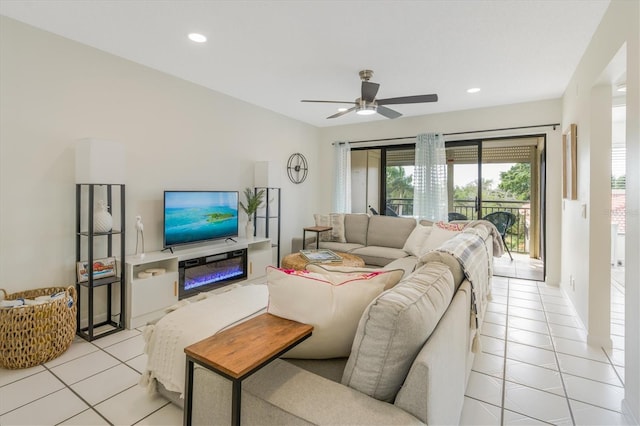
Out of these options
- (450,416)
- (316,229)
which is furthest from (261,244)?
(450,416)

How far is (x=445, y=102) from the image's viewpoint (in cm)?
455

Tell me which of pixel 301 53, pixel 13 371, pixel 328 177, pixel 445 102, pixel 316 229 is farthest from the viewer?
pixel 328 177

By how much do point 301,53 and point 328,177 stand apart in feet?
11.0

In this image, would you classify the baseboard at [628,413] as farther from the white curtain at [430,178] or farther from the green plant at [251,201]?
the green plant at [251,201]

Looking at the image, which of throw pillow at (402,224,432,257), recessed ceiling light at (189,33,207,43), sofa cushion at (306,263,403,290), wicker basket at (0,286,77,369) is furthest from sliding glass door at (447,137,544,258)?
wicker basket at (0,286,77,369)

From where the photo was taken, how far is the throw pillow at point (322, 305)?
4.38 feet

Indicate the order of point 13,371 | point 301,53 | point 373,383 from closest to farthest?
point 373,383, point 13,371, point 301,53

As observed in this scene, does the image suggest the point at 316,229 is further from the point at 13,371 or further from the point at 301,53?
the point at 13,371

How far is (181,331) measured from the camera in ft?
5.37

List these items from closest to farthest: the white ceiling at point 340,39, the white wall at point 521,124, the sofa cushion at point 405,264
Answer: the white ceiling at point 340,39, the sofa cushion at point 405,264, the white wall at point 521,124

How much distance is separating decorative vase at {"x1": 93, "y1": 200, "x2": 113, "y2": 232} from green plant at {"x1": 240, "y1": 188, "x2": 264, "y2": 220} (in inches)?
71.9

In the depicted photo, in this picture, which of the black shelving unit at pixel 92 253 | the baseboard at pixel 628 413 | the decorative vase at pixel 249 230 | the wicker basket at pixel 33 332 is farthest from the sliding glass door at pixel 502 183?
the wicker basket at pixel 33 332

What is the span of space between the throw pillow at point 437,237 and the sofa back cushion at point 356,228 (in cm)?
→ 111

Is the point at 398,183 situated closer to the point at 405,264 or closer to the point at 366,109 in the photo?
the point at 405,264
